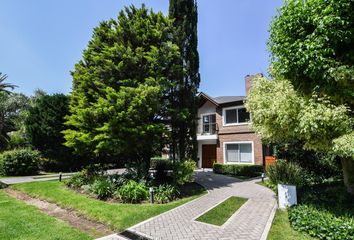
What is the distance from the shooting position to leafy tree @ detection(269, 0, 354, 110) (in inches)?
281

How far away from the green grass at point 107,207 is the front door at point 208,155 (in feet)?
38.6

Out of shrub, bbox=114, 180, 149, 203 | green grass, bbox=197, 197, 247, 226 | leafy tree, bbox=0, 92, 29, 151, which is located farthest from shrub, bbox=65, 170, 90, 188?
leafy tree, bbox=0, 92, 29, 151

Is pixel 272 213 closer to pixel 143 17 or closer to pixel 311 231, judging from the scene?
pixel 311 231

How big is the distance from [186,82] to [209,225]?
10064mm

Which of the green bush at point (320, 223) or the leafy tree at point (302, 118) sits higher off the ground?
the leafy tree at point (302, 118)

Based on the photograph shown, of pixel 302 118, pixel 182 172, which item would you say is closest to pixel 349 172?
pixel 302 118

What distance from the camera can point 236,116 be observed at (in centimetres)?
2195

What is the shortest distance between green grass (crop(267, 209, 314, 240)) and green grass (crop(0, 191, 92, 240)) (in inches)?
224

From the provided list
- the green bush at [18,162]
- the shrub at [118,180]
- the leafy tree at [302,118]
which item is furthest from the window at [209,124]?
the green bush at [18,162]

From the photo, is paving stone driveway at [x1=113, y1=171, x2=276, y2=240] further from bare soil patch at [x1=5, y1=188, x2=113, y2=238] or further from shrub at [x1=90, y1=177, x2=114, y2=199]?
shrub at [x1=90, y1=177, x2=114, y2=199]

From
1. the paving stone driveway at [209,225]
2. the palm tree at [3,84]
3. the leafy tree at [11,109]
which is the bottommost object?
the paving stone driveway at [209,225]

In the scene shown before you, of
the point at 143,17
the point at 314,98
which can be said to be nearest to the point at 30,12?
the point at 143,17

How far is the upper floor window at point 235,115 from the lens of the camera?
21359 millimetres

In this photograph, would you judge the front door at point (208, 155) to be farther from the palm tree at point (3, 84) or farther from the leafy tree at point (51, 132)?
the palm tree at point (3, 84)
